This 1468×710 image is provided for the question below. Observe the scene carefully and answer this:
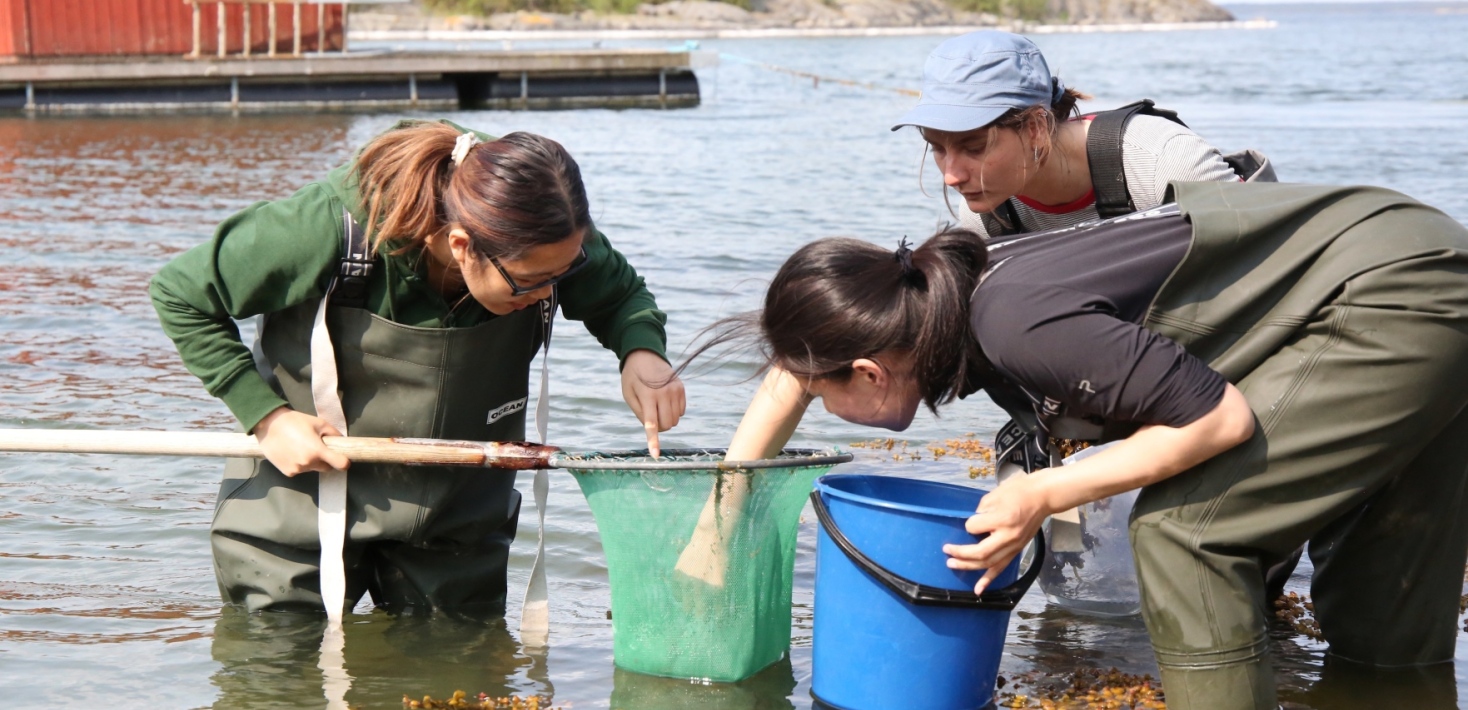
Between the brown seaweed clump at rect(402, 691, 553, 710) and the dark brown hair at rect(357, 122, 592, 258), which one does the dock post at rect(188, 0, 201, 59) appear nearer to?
the dark brown hair at rect(357, 122, 592, 258)

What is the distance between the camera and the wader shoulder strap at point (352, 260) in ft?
9.75

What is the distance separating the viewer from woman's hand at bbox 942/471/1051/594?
8.33 feet

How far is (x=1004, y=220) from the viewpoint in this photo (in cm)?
339

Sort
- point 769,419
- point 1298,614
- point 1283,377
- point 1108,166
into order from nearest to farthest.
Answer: point 1283,377
point 769,419
point 1108,166
point 1298,614

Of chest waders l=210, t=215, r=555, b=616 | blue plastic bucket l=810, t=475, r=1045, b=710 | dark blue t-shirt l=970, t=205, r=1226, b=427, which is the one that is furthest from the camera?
chest waders l=210, t=215, r=555, b=616

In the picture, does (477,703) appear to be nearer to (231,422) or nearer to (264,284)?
(264,284)

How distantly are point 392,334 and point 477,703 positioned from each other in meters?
0.87

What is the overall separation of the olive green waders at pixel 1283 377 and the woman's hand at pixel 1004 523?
0.21 metres

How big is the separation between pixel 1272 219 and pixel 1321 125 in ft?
66.6

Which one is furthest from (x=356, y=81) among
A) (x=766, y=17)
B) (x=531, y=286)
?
→ (x=766, y=17)

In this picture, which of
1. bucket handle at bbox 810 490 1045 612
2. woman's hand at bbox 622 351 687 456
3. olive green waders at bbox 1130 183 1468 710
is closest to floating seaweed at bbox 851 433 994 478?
woman's hand at bbox 622 351 687 456

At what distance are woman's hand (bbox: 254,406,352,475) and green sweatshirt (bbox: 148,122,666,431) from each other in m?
0.04

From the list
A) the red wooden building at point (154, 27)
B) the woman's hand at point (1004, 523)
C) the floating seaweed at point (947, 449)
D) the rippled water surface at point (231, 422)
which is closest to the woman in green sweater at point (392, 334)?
the rippled water surface at point (231, 422)

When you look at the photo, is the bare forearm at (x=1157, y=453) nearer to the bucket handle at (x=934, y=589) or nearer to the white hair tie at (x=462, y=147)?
the bucket handle at (x=934, y=589)
